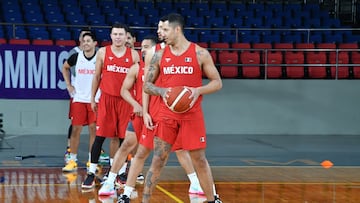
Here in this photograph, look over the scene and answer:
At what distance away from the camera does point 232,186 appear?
331 inches

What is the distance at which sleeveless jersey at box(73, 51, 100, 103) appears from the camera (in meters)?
9.35

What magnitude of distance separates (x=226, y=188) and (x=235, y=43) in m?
9.40

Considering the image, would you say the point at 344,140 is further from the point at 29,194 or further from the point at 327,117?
the point at 29,194

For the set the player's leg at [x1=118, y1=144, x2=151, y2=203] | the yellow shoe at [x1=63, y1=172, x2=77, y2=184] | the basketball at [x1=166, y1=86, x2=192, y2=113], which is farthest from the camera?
the yellow shoe at [x1=63, y1=172, x2=77, y2=184]

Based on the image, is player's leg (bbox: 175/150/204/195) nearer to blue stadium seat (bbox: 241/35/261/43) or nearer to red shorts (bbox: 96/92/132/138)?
red shorts (bbox: 96/92/132/138)

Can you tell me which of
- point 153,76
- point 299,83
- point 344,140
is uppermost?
point 153,76

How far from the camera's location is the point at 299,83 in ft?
53.1

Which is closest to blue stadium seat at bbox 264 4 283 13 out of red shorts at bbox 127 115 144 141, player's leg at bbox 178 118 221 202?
red shorts at bbox 127 115 144 141

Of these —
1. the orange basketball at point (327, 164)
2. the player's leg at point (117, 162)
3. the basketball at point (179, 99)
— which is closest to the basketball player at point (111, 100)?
the player's leg at point (117, 162)

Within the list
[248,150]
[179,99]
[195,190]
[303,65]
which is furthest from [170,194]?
[303,65]

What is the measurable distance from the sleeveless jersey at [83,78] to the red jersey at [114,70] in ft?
4.47

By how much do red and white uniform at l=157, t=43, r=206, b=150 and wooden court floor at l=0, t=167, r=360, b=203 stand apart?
1.39m

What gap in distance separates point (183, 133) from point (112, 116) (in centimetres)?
215

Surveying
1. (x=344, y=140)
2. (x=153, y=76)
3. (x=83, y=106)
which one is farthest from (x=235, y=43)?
(x=153, y=76)
